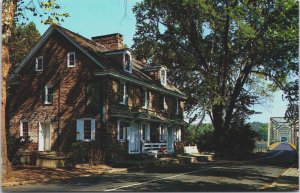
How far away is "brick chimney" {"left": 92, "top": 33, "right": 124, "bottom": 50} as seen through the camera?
120ft

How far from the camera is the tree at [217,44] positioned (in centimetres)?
2919

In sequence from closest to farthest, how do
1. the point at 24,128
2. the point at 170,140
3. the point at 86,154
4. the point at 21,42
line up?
the point at 86,154, the point at 24,128, the point at 170,140, the point at 21,42

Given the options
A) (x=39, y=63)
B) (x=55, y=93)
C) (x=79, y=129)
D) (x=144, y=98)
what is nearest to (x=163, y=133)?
(x=144, y=98)

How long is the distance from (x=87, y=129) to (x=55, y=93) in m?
4.15

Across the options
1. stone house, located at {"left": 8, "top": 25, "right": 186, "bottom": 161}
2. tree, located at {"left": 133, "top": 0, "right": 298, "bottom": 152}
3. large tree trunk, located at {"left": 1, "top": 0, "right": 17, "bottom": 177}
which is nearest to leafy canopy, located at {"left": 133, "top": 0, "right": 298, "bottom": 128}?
tree, located at {"left": 133, "top": 0, "right": 298, "bottom": 152}

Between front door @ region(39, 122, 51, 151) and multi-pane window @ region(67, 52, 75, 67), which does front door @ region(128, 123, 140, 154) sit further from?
multi-pane window @ region(67, 52, 75, 67)

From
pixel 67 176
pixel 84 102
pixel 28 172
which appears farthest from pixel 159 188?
pixel 84 102

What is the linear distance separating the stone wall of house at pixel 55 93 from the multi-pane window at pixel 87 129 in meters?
0.58

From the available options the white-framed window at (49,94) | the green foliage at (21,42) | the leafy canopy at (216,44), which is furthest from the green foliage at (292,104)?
the green foliage at (21,42)

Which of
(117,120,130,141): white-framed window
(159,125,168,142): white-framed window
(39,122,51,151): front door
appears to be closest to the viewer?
(117,120,130,141): white-framed window

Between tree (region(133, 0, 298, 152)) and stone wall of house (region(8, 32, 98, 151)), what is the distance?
9458 millimetres

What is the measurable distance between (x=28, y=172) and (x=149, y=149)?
1478 centimetres

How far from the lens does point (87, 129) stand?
28938 mm

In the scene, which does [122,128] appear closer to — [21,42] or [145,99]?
[145,99]
